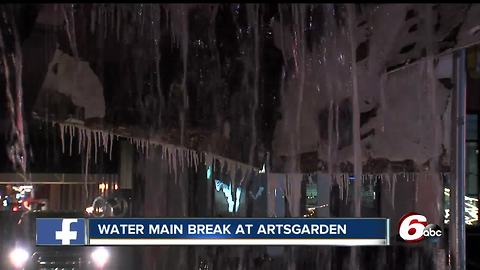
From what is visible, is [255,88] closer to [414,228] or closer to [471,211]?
[414,228]

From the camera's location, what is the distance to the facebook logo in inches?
143

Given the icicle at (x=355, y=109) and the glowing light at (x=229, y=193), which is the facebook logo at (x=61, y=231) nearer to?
the icicle at (x=355, y=109)

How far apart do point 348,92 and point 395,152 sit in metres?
0.63

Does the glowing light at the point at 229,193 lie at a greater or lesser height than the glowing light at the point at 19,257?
greater

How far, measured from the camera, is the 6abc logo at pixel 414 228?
3826 millimetres

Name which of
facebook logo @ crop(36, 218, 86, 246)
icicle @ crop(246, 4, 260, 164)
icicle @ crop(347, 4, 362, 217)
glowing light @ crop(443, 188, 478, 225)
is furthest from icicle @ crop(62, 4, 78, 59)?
glowing light @ crop(443, 188, 478, 225)

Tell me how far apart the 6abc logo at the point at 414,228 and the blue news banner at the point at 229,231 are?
267 mm

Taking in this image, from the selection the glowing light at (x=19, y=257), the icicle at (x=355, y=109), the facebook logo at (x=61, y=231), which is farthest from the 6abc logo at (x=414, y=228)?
the glowing light at (x=19, y=257)

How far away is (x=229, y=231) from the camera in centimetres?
358

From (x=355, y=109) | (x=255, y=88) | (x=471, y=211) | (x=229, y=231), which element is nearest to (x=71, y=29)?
(x=255, y=88)

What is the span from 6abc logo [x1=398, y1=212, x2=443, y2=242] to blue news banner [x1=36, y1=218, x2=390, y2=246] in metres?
0.27

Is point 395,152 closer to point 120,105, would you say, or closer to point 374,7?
point 374,7

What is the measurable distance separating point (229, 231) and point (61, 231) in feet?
3.98

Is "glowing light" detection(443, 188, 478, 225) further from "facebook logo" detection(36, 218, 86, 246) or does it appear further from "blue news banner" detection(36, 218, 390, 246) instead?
"facebook logo" detection(36, 218, 86, 246)
